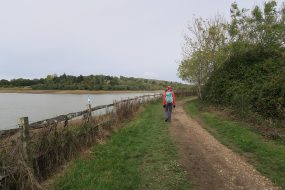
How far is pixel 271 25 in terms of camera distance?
2317 cm

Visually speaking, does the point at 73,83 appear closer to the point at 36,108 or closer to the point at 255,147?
the point at 36,108

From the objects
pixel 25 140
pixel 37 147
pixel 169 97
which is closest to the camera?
pixel 25 140

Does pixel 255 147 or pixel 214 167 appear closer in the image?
pixel 214 167

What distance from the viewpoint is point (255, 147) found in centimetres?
922

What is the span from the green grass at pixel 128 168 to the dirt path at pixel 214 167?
1.00 feet

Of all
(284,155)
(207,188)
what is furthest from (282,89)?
(207,188)

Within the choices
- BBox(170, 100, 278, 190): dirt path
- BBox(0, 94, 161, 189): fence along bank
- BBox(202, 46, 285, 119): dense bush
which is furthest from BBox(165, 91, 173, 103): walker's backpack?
BBox(0, 94, 161, 189): fence along bank

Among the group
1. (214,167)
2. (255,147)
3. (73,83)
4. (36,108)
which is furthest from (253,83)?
(73,83)

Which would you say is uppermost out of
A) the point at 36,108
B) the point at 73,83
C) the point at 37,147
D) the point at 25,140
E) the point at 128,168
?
the point at 73,83

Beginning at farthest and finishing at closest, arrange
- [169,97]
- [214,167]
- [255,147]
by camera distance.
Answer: [169,97] < [255,147] < [214,167]

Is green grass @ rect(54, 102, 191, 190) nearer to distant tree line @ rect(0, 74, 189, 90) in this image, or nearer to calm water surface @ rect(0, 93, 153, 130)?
calm water surface @ rect(0, 93, 153, 130)

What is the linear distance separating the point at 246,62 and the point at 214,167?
1450cm

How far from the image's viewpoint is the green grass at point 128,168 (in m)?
6.26

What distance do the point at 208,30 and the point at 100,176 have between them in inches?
1032
